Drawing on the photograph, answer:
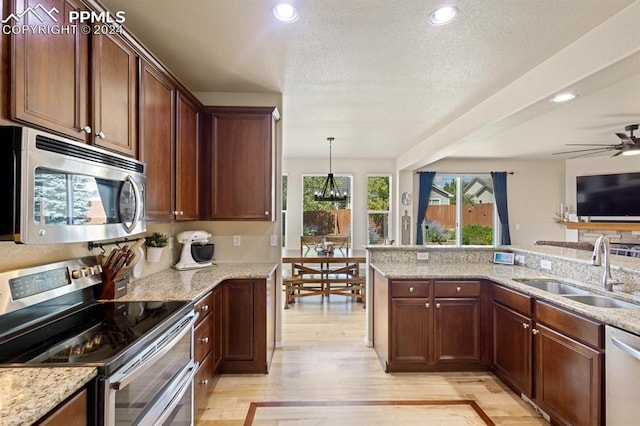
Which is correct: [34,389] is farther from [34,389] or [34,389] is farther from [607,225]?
[607,225]

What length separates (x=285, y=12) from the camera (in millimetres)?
1775

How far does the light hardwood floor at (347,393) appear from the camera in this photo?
2107 millimetres

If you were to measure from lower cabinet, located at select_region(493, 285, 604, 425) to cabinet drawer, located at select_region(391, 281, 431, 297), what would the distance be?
0.58m

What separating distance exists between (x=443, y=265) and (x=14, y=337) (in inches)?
124

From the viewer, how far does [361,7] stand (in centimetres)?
173

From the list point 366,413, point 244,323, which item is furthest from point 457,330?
point 244,323

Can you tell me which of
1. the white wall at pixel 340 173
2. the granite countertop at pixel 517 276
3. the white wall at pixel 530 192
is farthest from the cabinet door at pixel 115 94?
the white wall at pixel 530 192

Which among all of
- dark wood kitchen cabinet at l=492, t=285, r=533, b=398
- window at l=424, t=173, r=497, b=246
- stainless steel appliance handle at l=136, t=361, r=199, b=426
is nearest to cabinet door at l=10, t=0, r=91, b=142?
stainless steel appliance handle at l=136, t=361, r=199, b=426

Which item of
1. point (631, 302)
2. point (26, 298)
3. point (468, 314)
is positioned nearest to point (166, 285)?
point (26, 298)

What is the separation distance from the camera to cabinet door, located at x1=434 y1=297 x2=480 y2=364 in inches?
104

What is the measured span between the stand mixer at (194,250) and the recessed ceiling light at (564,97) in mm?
3127

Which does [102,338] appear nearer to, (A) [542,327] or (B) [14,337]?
(B) [14,337]

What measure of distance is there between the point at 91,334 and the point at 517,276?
2960 mm

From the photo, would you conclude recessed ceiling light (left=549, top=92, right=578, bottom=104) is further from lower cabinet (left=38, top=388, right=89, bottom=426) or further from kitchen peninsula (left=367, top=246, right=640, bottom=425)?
lower cabinet (left=38, top=388, right=89, bottom=426)
